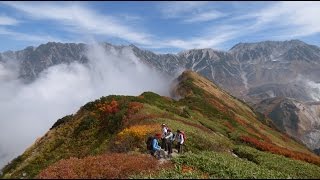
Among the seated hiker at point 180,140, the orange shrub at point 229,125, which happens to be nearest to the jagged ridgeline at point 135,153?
the orange shrub at point 229,125

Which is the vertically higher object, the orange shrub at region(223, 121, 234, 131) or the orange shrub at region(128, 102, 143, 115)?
the orange shrub at region(128, 102, 143, 115)

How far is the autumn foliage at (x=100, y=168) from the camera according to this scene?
27688 mm

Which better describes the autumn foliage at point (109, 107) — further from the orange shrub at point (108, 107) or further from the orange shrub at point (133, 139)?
the orange shrub at point (133, 139)

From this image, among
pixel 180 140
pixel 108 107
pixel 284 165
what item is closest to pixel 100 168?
pixel 180 140

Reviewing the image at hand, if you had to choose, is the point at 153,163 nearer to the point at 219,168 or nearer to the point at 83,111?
the point at 219,168

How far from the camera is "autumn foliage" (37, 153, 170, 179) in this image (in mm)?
27688

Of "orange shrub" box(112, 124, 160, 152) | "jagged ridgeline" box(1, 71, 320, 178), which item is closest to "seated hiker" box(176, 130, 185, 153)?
"jagged ridgeline" box(1, 71, 320, 178)

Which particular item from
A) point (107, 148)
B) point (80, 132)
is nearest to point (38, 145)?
point (80, 132)

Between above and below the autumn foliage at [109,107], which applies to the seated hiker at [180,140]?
above

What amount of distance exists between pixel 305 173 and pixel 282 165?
9.48 ft

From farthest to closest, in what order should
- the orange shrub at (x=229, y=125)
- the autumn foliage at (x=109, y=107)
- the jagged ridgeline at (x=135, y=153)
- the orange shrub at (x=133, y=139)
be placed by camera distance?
1. the orange shrub at (x=229, y=125)
2. the autumn foliage at (x=109, y=107)
3. the orange shrub at (x=133, y=139)
4. the jagged ridgeline at (x=135, y=153)

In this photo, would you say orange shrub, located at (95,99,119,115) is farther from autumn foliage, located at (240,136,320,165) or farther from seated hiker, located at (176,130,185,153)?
seated hiker, located at (176,130,185,153)

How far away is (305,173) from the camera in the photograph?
38.4m

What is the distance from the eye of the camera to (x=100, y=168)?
28.6m
